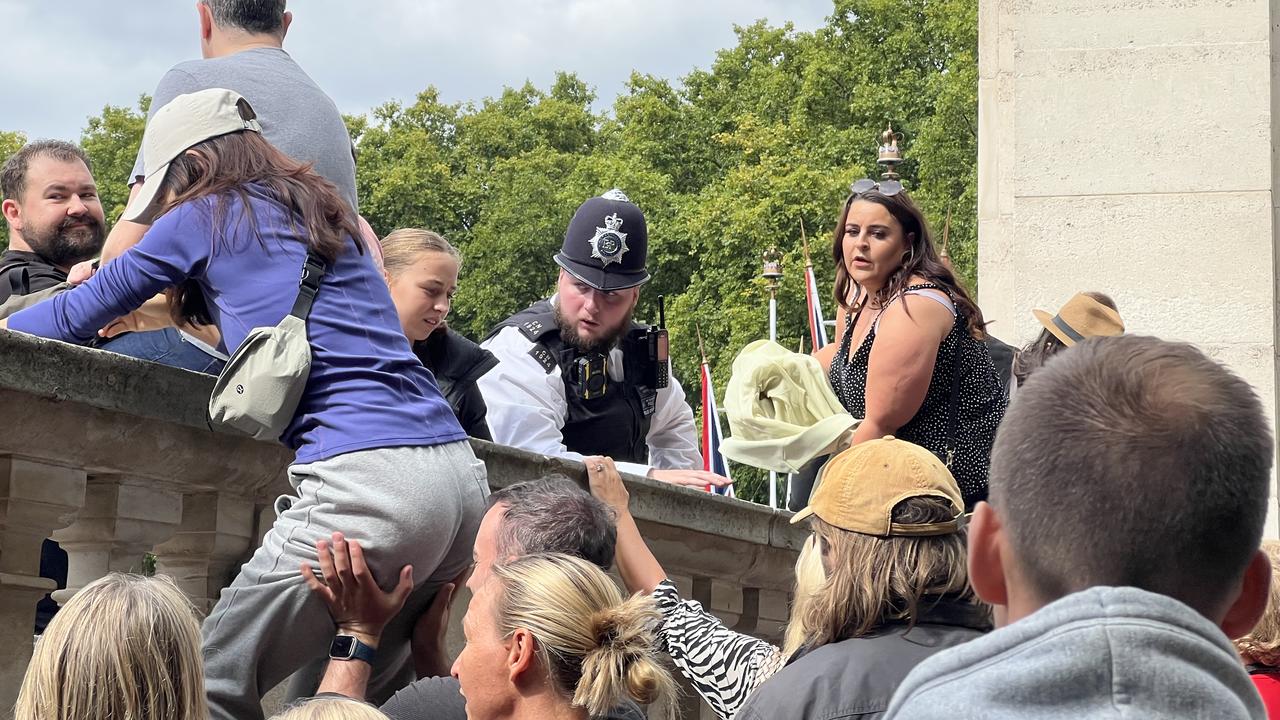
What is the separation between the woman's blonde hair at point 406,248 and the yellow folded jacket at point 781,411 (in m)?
0.92

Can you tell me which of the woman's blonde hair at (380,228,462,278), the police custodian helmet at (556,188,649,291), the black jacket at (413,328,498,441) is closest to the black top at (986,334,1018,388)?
the police custodian helmet at (556,188,649,291)

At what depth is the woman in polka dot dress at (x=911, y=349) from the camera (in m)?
4.54

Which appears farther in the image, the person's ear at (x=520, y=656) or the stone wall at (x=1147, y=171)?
the stone wall at (x=1147, y=171)

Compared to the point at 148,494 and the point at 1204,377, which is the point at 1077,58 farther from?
the point at 1204,377

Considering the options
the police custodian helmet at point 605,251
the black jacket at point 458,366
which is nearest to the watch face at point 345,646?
the black jacket at point 458,366

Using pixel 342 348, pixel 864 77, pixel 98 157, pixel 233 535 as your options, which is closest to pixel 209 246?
pixel 342 348

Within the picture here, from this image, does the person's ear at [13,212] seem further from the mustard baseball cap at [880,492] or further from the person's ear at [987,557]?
the person's ear at [987,557]

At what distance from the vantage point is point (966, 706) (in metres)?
1.25

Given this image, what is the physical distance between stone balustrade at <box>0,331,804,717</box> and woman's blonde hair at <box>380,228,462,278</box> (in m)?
1.36

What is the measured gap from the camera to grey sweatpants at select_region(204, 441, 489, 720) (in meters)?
3.07

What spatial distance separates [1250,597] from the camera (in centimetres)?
147

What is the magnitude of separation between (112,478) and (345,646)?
538 millimetres

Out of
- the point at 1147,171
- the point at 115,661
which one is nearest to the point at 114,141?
the point at 1147,171

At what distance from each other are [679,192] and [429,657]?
3288 cm
